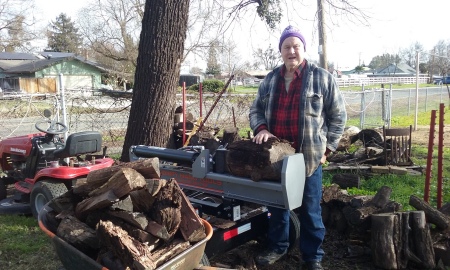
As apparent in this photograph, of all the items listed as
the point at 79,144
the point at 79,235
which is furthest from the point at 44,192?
the point at 79,235

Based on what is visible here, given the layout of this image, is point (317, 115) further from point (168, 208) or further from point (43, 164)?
point (43, 164)

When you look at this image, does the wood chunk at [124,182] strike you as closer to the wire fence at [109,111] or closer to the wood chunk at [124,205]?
the wood chunk at [124,205]

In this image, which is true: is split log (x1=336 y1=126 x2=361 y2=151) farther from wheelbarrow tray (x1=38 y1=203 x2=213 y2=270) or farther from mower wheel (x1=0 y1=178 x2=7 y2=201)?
wheelbarrow tray (x1=38 y1=203 x2=213 y2=270)

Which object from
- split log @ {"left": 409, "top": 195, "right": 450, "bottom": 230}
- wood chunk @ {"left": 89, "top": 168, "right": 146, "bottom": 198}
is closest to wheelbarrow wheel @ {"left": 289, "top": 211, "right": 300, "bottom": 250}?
split log @ {"left": 409, "top": 195, "right": 450, "bottom": 230}

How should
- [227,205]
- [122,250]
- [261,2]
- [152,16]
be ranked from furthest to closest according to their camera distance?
[261,2] < [152,16] < [227,205] < [122,250]

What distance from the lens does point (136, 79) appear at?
579 cm

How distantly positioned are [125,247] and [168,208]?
0.37 m

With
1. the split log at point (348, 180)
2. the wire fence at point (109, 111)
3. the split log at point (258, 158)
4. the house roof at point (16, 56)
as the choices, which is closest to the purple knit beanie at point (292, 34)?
the split log at point (258, 158)

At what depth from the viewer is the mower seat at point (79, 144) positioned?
197 inches

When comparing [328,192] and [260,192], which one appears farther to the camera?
[328,192]

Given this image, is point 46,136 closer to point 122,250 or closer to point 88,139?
point 88,139

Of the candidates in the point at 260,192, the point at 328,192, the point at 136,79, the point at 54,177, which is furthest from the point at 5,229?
the point at 328,192

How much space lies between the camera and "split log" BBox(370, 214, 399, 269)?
3574 mm

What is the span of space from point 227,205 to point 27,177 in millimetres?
3476
